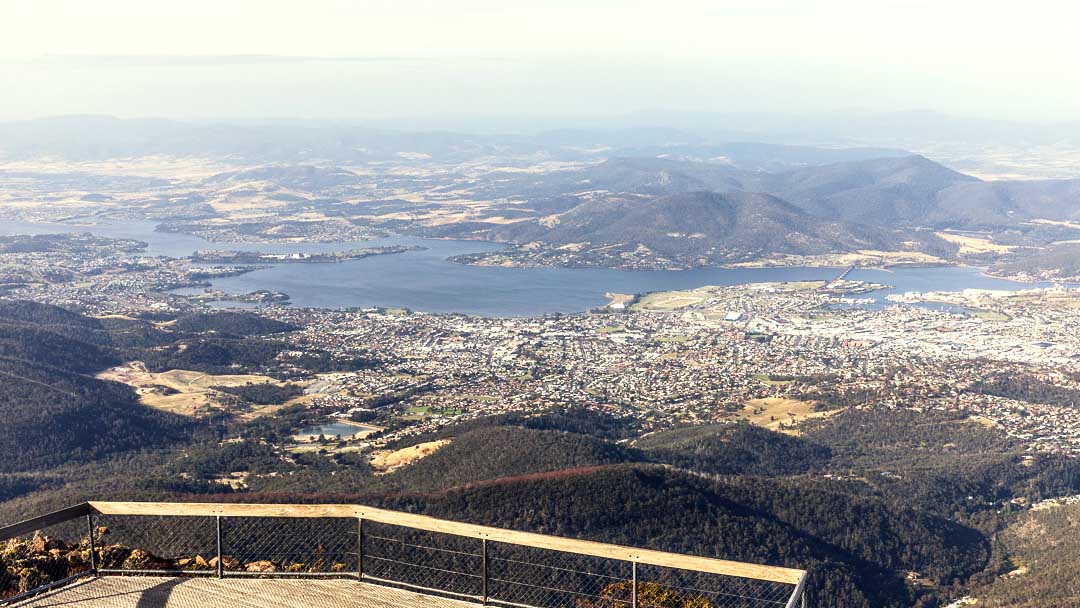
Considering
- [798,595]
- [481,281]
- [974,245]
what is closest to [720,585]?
[798,595]

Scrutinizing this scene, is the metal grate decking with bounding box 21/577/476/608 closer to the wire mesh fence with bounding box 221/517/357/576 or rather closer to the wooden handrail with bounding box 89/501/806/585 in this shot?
the wooden handrail with bounding box 89/501/806/585

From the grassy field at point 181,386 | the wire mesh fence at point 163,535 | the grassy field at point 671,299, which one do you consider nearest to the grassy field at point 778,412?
the grassy field at point 181,386

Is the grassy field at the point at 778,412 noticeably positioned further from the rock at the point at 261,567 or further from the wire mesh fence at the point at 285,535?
the rock at the point at 261,567

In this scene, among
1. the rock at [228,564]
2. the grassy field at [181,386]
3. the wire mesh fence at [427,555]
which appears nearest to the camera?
the rock at [228,564]

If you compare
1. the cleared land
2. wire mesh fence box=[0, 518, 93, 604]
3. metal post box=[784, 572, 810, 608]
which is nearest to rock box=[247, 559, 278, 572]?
wire mesh fence box=[0, 518, 93, 604]

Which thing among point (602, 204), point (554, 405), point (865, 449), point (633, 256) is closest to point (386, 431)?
point (554, 405)

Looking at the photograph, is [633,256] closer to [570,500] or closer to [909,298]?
[909,298]
